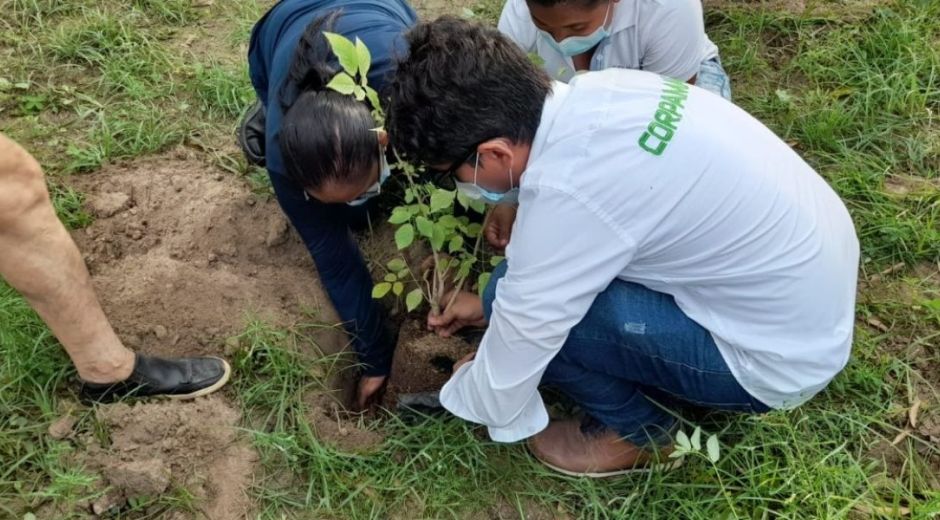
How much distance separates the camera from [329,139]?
202 centimetres

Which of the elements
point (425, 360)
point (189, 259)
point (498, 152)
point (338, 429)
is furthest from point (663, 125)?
point (189, 259)

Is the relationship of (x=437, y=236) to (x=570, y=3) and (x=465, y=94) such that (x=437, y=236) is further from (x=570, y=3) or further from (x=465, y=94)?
(x=570, y=3)

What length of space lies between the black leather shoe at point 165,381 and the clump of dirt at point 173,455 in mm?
39

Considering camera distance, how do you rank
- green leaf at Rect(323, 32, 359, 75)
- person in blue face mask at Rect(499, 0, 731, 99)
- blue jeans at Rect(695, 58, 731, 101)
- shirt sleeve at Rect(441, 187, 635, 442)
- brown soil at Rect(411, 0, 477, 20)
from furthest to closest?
1. brown soil at Rect(411, 0, 477, 20)
2. blue jeans at Rect(695, 58, 731, 101)
3. person in blue face mask at Rect(499, 0, 731, 99)
4. green leaf at Rect(323, 32, 359, 75)
5. shirt sleeve at Rect(441, 187, 635, 442)

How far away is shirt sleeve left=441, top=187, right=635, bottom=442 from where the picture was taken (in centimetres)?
162

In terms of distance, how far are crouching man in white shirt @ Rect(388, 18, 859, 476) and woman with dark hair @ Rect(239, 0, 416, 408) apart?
0.28 meters

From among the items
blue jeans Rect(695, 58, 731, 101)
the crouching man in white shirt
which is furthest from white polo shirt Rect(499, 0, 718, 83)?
the crouching man in white shirt

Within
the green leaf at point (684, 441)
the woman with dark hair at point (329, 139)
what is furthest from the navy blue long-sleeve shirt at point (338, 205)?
the green leaf at point (684, 441)

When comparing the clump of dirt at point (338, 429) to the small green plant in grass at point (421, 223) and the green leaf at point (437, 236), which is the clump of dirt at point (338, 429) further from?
the green leaf at point (437, 236)

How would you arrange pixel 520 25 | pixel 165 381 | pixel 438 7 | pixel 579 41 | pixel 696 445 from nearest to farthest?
pixel 696 445
pixel 165 381
pixel 579 41
pixel 520 25
pixel 438 7

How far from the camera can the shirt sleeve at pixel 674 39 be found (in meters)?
2.49

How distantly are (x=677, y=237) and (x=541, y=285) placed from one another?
32 cm

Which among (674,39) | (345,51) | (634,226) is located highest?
(345,51)

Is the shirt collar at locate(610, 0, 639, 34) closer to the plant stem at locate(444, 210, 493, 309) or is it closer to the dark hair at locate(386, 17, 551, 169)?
the plant stem at locate(444, 210, 493, 309)
